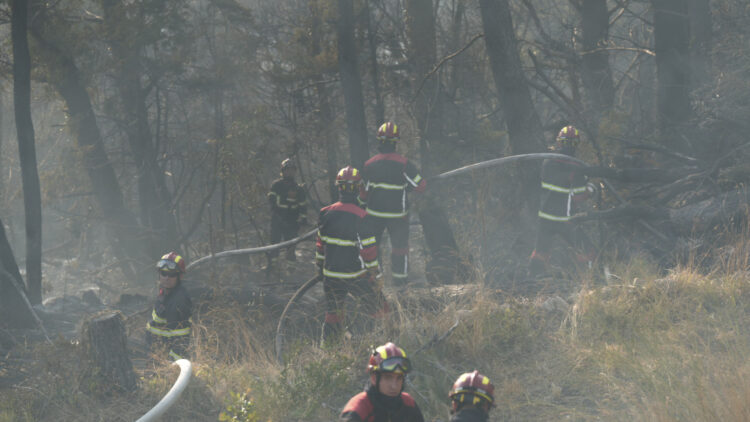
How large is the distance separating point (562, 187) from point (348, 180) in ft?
10.8

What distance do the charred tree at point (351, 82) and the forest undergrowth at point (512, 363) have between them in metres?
3.91

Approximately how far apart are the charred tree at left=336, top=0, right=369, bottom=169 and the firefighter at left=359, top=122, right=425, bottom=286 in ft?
5.85

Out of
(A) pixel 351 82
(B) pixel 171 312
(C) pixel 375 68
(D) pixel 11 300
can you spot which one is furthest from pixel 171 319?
(C) pixel 375 68

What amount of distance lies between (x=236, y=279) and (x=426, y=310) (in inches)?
165

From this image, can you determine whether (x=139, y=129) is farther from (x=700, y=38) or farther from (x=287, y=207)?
(x=700, y=38)

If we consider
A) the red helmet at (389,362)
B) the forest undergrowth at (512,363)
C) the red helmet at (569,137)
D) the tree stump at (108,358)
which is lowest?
Answer: the forest undergrowth at (512,363)

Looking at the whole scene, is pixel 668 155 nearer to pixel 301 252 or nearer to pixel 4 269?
pixel 301 252

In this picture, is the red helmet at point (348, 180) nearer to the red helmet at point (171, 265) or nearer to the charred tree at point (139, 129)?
the red helmet at point (171, 265)

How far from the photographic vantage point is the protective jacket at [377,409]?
3480mm

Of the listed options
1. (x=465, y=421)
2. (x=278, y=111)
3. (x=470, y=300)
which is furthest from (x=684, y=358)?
(x=278, y=111)

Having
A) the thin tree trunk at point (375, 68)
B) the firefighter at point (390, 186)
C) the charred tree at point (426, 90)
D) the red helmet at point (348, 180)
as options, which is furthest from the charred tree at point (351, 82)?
the red helmet at point (348, 180)

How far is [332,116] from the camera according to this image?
39.3ft

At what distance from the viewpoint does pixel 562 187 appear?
8.46 meters

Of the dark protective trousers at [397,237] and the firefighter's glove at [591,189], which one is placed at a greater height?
the firefighter's glove at [591,189]
